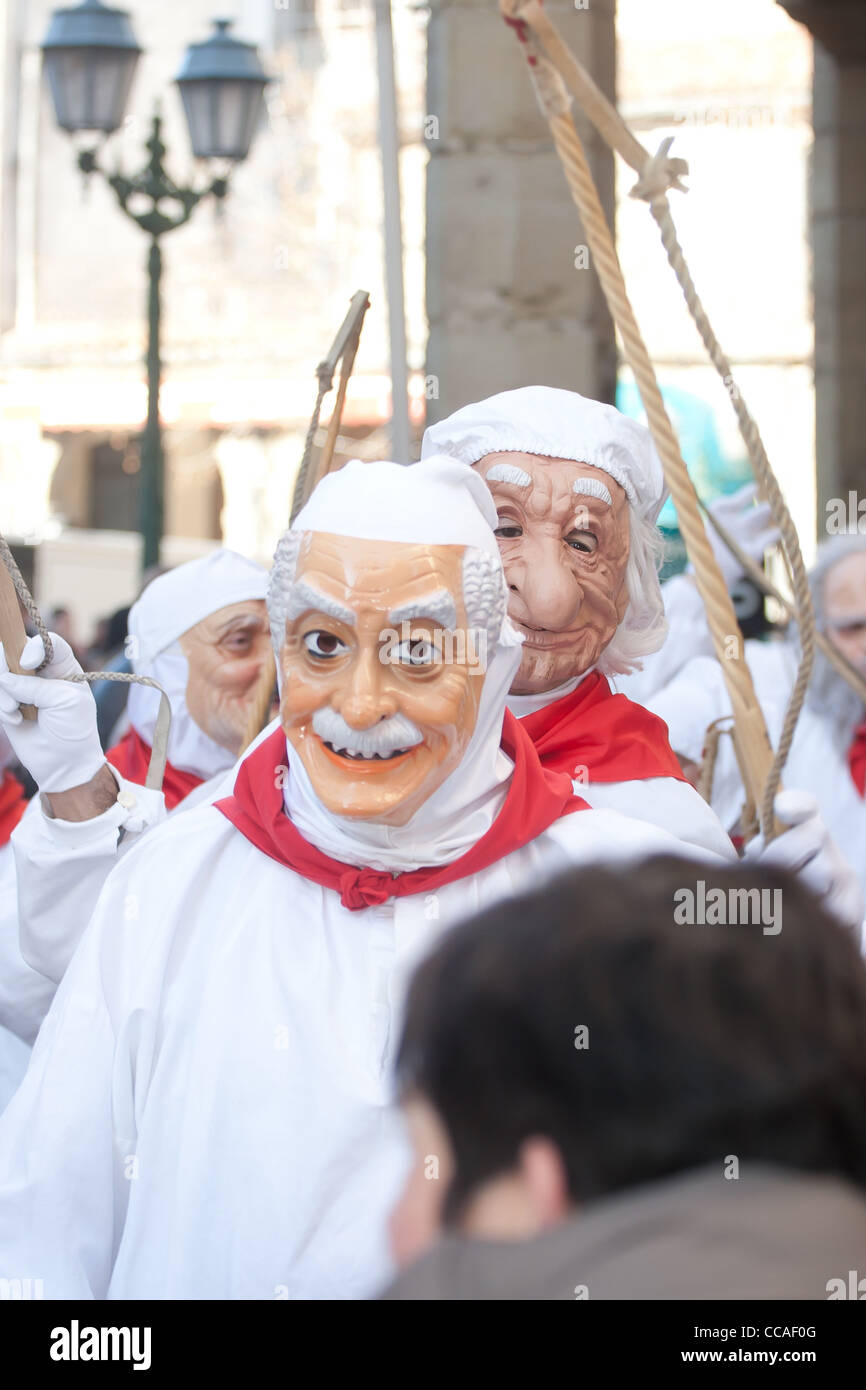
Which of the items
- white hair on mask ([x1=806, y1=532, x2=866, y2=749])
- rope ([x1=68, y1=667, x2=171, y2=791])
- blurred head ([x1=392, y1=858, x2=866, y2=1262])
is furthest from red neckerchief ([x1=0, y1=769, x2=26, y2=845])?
blurred head ([x1=392, y1=858, x2=866, y2=1262])

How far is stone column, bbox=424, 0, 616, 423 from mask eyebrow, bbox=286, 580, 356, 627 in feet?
12.0

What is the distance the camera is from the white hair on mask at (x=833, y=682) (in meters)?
4.91

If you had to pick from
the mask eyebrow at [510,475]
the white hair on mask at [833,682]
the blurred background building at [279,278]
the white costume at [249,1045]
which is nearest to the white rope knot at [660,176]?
the mask eyebrow at [510,475]

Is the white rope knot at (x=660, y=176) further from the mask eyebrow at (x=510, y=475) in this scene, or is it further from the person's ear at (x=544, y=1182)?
the person's ear at (x=544, y=1182)

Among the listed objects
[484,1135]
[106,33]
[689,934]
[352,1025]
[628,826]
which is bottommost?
[352,1025]

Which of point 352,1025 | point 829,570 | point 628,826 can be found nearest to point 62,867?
point 352,1025

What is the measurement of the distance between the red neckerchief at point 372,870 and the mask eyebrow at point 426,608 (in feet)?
0.81

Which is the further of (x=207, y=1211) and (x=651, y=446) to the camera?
(x=651, y=446)

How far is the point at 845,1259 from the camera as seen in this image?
1.18 metres

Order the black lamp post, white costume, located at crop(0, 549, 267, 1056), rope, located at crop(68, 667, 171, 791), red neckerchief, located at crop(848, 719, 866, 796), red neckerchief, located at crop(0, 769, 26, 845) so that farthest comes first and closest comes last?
1. the black lamp post
2. red neckerchief, located at crop(848, 719, 866, 796)
3. red neckerchief, located at crop(0, 769, 26, 845)
4. rope, located at crop(68, 667, 171, 791)
5. white costume, located at crop(0, 549, 267, 1056)

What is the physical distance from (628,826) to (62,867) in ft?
2.76

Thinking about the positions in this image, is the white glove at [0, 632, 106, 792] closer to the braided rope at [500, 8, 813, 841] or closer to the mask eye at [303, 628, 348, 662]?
the mask eye at [303, 628, 348, 662]

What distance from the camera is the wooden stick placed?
2713mm

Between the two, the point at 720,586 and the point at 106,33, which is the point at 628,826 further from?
the point at 106,33
